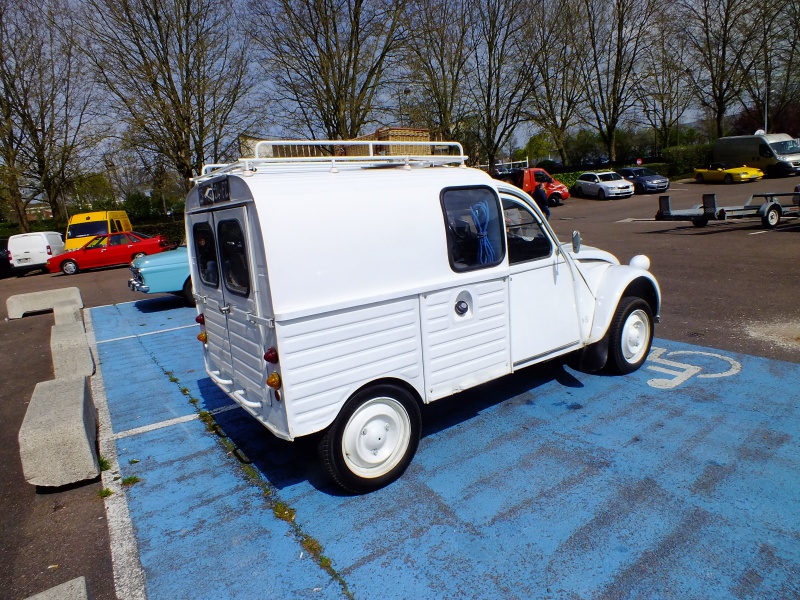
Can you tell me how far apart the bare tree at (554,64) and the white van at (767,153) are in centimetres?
1112

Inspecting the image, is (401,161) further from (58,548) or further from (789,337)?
(789,337)

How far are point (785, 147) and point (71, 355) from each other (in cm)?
3586

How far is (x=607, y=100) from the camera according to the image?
130 ft

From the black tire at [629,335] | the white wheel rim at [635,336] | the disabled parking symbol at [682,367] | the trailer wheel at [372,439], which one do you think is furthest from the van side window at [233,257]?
the disabled parking symbol at [682,367]

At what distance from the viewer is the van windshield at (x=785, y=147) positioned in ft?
98.2

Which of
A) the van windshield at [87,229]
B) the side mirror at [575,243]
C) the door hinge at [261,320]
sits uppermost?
the van windshield at [87,229]

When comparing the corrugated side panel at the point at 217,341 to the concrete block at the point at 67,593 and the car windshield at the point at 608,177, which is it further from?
the car windshield at the point at 608,177

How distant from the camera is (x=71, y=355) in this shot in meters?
7.21

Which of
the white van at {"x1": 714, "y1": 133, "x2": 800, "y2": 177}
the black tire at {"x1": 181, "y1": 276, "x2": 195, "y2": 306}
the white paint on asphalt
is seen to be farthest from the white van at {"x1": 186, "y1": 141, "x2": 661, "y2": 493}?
the white van at {"x1": 714, "y1": 133, "x2": 800, "y2": 177}

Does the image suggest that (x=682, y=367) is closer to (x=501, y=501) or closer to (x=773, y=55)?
(x=501, y=501)

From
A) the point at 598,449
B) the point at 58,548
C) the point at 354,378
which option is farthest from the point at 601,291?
the point at 58,548

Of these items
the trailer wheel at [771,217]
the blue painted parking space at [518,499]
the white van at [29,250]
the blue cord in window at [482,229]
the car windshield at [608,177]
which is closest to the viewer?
the blue painted parking space at [518,499]

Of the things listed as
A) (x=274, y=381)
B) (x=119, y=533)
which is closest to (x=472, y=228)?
(x=274, y=381)

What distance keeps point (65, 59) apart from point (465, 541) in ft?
105
